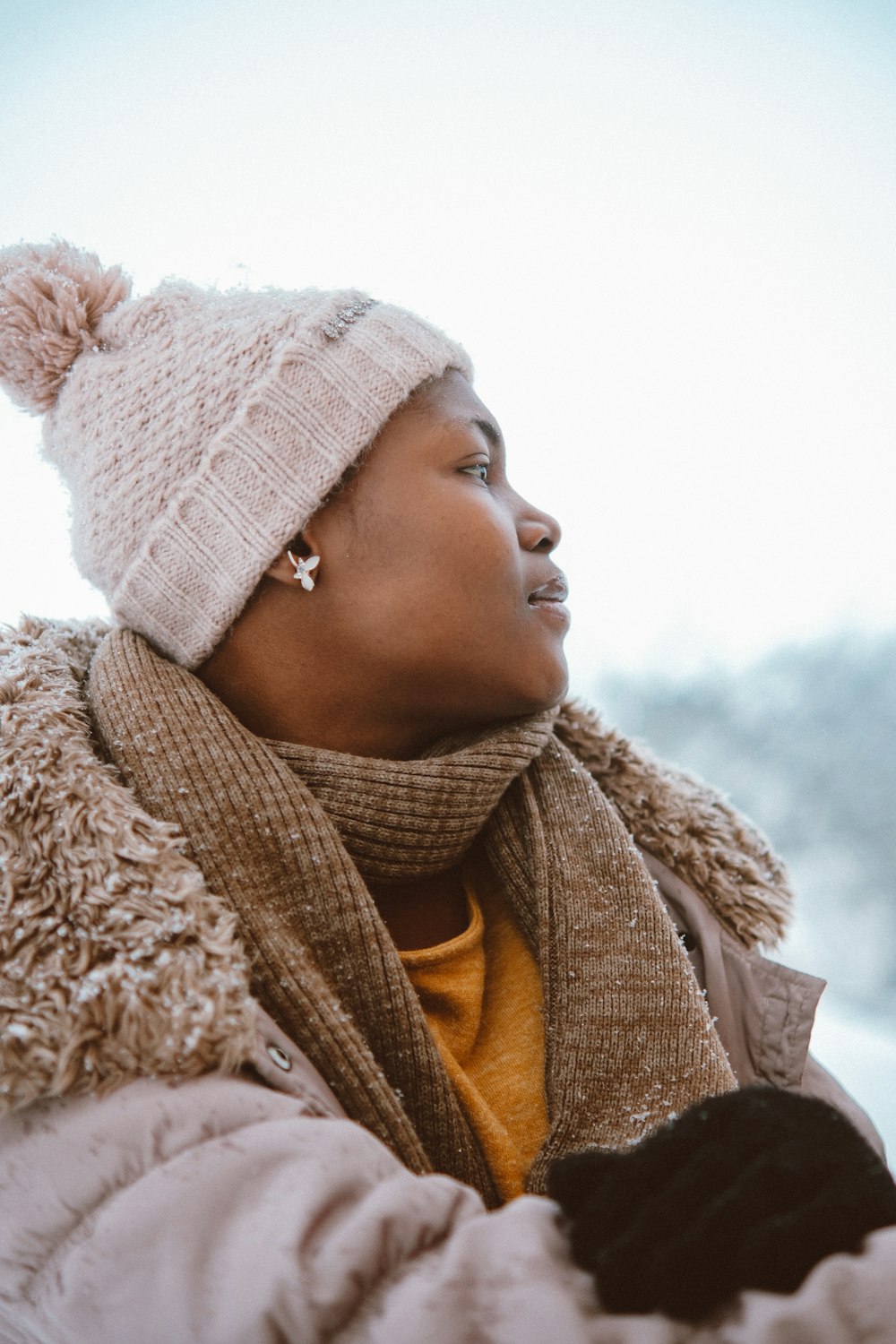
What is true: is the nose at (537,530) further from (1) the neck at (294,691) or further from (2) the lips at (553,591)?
(1) the neck at (294,691)

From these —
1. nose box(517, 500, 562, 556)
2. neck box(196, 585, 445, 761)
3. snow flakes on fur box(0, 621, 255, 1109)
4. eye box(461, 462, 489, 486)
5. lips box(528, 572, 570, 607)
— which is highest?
eye box(461, 462, 489, 486)

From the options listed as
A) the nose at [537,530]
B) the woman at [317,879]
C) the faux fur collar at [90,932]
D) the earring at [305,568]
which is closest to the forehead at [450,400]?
the woman at [317,879]

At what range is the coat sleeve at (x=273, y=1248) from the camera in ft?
1.54

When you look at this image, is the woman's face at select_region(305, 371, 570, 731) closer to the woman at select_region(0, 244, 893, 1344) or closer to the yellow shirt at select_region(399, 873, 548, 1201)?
the woman at select_region(0, 244, 893, 1344)

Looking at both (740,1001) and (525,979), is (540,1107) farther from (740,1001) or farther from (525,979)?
(740,1001)

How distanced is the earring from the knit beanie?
0.03 metres

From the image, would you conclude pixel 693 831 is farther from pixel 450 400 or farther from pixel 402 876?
pixel 450 400

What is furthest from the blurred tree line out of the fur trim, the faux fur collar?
the faux fur collar

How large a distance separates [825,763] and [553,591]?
1263 millimetres

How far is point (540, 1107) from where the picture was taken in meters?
0.90

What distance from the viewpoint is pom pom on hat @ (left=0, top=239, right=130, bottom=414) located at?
1098 millimetres

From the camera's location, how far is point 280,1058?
0.67 meters

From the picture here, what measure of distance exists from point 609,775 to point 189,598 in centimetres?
62

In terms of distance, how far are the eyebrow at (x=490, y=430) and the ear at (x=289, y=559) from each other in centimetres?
27
